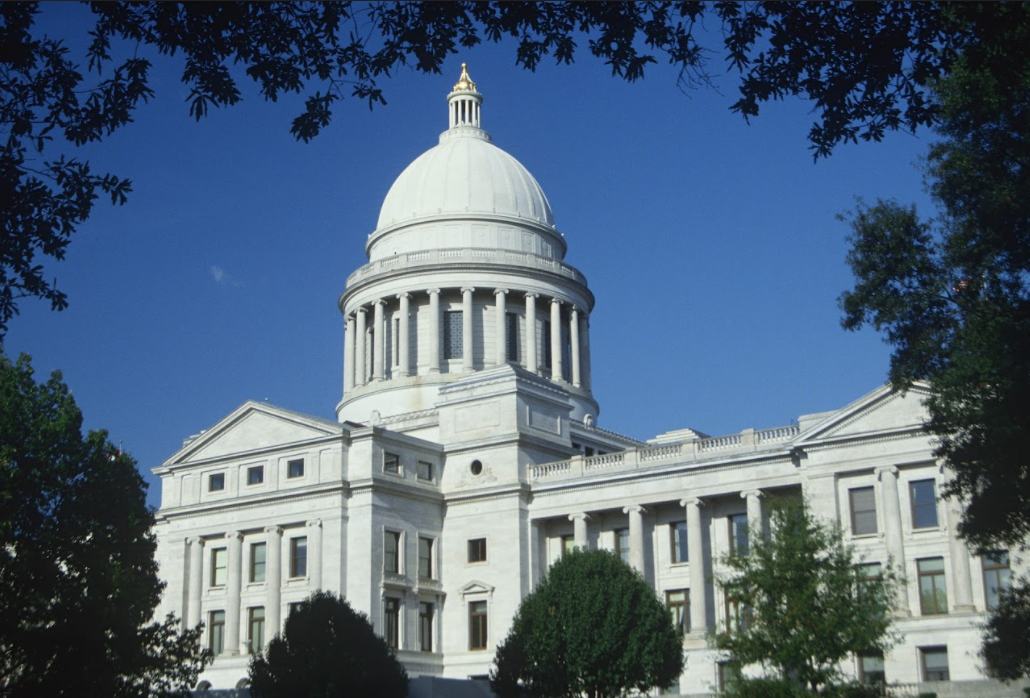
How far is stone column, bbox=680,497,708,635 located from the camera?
67.6 meters

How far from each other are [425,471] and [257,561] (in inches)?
398

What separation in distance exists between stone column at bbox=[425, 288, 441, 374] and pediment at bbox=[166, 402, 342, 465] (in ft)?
45.9

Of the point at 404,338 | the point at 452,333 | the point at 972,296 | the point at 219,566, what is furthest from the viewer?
the point at 452,333

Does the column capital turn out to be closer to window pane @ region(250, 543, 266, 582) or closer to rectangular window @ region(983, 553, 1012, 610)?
rectangular window @ region(983, 553, 1012, 610)

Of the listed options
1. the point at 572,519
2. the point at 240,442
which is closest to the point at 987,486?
the point at 572,519

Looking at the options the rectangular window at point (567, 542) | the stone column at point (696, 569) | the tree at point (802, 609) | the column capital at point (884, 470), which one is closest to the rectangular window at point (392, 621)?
the rectangular window at point (567, 542)

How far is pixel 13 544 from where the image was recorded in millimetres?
47000

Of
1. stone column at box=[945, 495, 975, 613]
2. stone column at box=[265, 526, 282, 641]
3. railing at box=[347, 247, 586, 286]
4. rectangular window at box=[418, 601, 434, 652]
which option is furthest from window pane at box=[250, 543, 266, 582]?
stone column at box=[945, 495, 975, 613]

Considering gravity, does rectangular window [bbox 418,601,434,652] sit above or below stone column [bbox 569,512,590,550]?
below

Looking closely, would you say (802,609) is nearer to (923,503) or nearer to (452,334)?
(923,503)

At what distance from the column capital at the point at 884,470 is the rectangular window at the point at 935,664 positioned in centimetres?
771

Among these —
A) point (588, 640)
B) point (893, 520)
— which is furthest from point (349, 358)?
point (588, 640)

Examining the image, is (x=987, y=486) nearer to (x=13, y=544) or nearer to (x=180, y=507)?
(x=13, y=544)

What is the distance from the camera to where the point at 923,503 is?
62844mm
